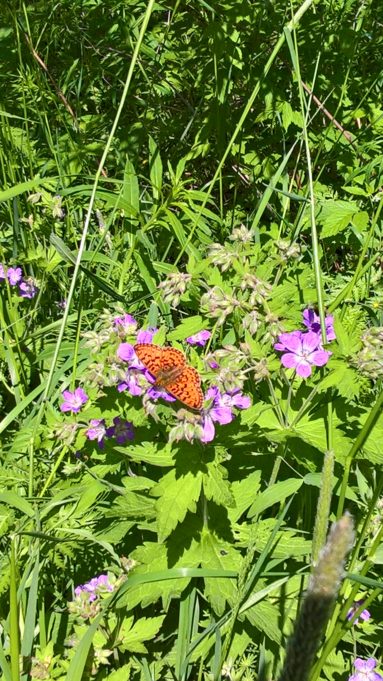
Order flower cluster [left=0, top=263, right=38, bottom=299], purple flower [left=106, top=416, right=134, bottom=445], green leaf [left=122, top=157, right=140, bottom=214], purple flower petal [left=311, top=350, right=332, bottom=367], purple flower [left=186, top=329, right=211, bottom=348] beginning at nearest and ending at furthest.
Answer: purple flower petal [left=311, top=350, right=332, bottom=367] < purple flower [left=106, top=416, right=134, bottom=445] < purple flower [left=186, top=329, right=211, bottom=348] < green leaf [left=122, top=157, right=140, bottom=214] < flower cluster [left=0, top=263, right=38, bottom=299]

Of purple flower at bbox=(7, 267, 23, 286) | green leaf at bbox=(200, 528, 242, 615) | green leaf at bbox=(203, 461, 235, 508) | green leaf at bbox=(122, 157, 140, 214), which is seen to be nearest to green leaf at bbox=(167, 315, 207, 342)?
green leaf at bbox=(203, 461, 235, 508)

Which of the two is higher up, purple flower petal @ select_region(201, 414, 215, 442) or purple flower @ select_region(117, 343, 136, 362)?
purple flower @ select_region(117, 343, 136, 362)

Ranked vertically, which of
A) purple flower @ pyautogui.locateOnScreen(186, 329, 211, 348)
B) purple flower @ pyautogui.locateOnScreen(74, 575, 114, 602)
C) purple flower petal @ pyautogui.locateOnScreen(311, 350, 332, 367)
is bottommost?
purple flower @ pyautogui.locateOnScreen(74, 575, 114, 602)

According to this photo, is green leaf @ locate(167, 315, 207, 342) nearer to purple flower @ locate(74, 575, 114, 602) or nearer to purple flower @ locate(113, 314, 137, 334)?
purple flower @ locate(113, 314, 137, 334)

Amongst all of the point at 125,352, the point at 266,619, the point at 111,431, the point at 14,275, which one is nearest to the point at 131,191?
the point at 14,275

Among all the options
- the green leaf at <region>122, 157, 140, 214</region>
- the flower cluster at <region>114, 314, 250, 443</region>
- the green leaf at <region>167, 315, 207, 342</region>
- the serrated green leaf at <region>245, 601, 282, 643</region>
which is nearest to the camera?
the flower cluster at <region>114, 314, 250, 443</region>

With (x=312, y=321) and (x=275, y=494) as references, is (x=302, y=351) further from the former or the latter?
(x=275, y=494)

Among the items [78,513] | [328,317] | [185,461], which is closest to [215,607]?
[185,461]

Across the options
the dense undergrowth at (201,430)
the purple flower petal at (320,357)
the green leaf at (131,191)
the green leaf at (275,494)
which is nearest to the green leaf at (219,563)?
the dense undergrowth at (201,430)
